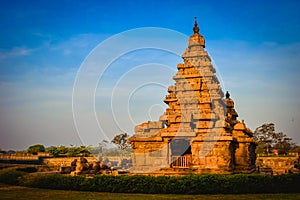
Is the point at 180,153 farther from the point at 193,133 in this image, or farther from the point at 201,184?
the point at 201,184

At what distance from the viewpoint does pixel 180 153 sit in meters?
23.9

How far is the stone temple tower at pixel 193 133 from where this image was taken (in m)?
21.0

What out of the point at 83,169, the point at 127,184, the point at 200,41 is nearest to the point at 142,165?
the point at 83,169

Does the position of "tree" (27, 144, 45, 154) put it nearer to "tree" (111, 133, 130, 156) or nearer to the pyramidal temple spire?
"tree" (111, 133, 130, 156)

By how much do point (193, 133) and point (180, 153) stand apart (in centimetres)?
266

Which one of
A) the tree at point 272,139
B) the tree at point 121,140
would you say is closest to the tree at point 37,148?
the tree at point 121,140

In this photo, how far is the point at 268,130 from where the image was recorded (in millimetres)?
67125

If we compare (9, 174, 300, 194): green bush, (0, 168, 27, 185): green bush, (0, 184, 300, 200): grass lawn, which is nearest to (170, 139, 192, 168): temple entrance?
(9, 174, 300, 194): green bush

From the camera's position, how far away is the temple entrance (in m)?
22.2

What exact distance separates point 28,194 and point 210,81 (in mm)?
14487

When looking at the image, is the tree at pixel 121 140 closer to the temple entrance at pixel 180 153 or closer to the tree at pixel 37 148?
the tree at pixel 37 148

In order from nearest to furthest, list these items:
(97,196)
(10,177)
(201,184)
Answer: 1. (97,196)
2. (201,184)
3. (10,177)

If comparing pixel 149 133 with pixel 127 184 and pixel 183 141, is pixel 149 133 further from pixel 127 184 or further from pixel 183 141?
pixel 127 184

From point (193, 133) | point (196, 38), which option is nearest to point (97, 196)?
point (193, 133)
